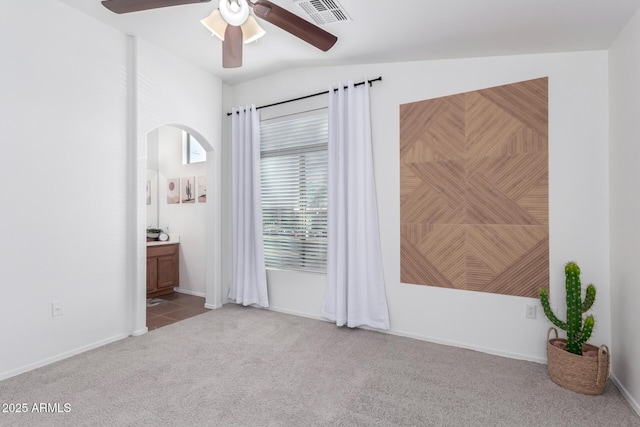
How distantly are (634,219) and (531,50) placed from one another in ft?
4.86

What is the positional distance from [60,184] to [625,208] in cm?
420

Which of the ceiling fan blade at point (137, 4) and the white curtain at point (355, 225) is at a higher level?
the ceiling fan blade at point (137, 4)

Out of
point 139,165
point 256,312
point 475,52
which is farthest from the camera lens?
point 256,312

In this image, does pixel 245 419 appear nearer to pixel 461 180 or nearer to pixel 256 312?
pixel 256 312

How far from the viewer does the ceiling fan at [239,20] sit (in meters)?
2.01

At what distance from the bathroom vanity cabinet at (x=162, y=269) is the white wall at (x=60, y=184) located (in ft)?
4.67

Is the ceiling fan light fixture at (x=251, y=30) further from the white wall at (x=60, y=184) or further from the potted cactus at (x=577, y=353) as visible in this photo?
the potted cactus at (x=577, y=353)

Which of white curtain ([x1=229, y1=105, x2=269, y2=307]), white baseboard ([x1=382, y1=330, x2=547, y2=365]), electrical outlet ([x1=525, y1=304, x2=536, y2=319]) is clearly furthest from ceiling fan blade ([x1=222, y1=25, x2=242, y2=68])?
electrical outlet ([x1=525, y1=304, x2=536, y2=319])

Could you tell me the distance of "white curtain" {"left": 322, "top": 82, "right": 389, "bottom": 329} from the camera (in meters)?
3.25

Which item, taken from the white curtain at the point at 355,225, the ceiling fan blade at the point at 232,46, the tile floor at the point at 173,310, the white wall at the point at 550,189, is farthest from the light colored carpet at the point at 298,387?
the ceiling fan blade at the point at 232,46

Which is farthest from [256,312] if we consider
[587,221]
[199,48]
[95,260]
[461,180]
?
[587,221]

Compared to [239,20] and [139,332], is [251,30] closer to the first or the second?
[239,20]

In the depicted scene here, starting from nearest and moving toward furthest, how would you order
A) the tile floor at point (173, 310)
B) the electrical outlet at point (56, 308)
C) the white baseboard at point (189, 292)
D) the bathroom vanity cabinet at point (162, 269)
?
the electrical outlet at point (56, 308), the tile floor at point (173, 310), the bathroom vanity cabinet at point (162, 269), the white baseboard at point (189, 292)

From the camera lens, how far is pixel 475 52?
2.77 meters
